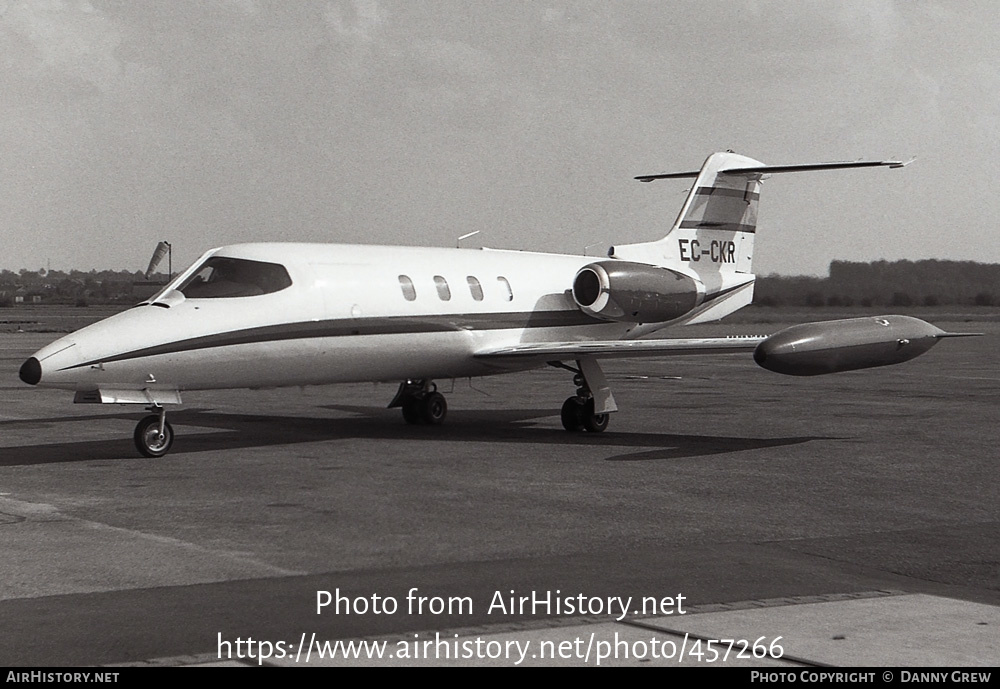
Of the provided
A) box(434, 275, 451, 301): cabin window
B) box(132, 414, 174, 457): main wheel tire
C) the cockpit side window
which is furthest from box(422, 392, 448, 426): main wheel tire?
box(132, 414, 174, 457): main wheel tire

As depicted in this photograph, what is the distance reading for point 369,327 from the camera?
16.7 metres

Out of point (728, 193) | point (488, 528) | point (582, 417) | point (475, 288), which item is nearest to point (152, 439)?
point (475, 288)

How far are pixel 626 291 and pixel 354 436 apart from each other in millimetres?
4900

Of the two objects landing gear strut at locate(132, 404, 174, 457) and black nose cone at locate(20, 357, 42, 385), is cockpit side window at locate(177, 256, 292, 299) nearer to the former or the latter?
landing gear strut at locate(132, 404, 174, 457)

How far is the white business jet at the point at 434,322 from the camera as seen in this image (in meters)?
14.5

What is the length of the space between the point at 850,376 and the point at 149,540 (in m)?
23.3

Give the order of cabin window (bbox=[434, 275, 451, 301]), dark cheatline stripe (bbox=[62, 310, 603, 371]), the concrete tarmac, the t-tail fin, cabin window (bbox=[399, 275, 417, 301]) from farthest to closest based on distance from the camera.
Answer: the t-tail fin, cabin window (bbox=[434, 275, 451, 301]), cabin window (bbox=[399, 275, 417, 301]), dark cheatline stripe (bbox=[62, 310, 603, 371]), the concrete tarmac

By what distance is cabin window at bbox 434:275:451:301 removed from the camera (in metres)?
18.0

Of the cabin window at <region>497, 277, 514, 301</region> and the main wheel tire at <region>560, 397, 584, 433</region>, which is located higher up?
the cabin window at <region>497, 277, 514, 301</region>

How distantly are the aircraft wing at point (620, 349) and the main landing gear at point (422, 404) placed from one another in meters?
1.59

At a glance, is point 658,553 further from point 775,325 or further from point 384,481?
point 775,325

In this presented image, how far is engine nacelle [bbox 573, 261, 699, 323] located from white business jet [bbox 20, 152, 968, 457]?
1.0 inches

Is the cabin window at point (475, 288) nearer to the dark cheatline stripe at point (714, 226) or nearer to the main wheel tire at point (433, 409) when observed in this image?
the main wheel tire at point (433, 409)

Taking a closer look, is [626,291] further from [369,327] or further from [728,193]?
[369,327]
